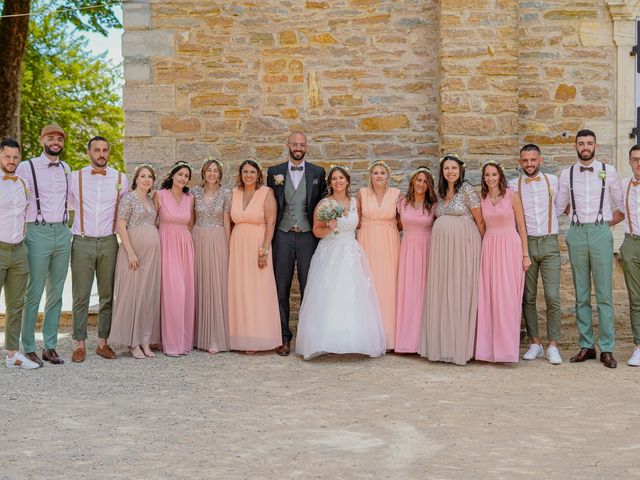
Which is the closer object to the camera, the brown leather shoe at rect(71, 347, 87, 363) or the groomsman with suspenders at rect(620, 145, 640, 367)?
the groomsman with suspenders at rect(620, 145, 640, 367)

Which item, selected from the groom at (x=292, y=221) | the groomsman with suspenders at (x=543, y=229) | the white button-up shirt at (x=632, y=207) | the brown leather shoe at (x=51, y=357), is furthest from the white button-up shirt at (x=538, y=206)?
the brown leather shoe at (x=51, y=357)

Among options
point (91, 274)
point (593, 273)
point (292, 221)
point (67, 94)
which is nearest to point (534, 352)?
point (593, 273)

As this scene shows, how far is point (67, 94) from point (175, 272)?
61.0 ft

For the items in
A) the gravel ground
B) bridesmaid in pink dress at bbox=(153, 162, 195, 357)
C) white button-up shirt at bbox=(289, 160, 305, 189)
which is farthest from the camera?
white button-up shirt at bbox=(289, 160, 305, 189)

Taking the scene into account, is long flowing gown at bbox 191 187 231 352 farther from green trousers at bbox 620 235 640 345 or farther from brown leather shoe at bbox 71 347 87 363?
green trousers at bbox 620 235 640 345

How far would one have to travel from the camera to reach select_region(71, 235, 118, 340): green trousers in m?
6.51

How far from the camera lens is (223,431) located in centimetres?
448

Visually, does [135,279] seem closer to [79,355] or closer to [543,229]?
[79,355]

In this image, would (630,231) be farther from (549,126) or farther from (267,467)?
(267,467)

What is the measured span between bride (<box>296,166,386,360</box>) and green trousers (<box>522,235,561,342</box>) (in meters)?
1.27

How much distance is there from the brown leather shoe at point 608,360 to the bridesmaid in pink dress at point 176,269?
3428 millimetres

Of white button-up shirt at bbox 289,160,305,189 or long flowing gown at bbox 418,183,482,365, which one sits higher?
white button-up shirt at bbox 289,160,305,189

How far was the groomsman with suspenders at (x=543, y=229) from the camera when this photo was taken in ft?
21.4

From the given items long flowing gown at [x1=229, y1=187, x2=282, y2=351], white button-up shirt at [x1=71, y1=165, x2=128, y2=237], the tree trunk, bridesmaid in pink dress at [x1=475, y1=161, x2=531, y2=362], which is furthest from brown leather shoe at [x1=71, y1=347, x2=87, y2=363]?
the tree trunk
